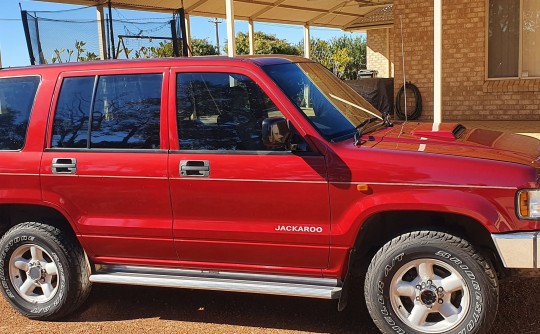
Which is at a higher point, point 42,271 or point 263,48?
point 263,48

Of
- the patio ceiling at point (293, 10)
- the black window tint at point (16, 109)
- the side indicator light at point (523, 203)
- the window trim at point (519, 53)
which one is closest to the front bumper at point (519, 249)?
the side indicator light at point (523, 203)

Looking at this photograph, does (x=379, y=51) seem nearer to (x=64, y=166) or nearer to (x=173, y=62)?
(x=173, y=62)

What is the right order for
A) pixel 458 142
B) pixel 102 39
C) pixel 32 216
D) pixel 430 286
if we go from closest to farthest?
1. pixel 430 286
2. pixel 458 142
3. pixel 32 216
4. pixel 102 39

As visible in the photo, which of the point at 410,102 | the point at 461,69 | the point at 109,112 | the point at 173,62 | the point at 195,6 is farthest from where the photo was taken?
the point at 195,6

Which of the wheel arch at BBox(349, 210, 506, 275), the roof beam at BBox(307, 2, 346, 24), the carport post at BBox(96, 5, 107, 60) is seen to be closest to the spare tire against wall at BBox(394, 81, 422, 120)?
the roof beam at BBox(307, 2, 346, 24)

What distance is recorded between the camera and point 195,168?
4051mm

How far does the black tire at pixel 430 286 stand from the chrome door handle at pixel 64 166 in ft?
7.64

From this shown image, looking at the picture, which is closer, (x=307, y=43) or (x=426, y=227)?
(x=426, y=227)

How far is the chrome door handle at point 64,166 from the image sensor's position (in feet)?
14.2

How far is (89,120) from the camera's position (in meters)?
4.42

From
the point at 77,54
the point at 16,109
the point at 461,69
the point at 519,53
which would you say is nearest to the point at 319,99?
the point at 16,109

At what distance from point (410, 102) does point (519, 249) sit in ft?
34.7

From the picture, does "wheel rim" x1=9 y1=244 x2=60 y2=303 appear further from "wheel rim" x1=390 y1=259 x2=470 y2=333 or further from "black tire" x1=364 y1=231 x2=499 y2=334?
"wheel rim" x1=390 y1=259 x2=470 y2=333

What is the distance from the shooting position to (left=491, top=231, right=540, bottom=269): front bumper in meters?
3.41
